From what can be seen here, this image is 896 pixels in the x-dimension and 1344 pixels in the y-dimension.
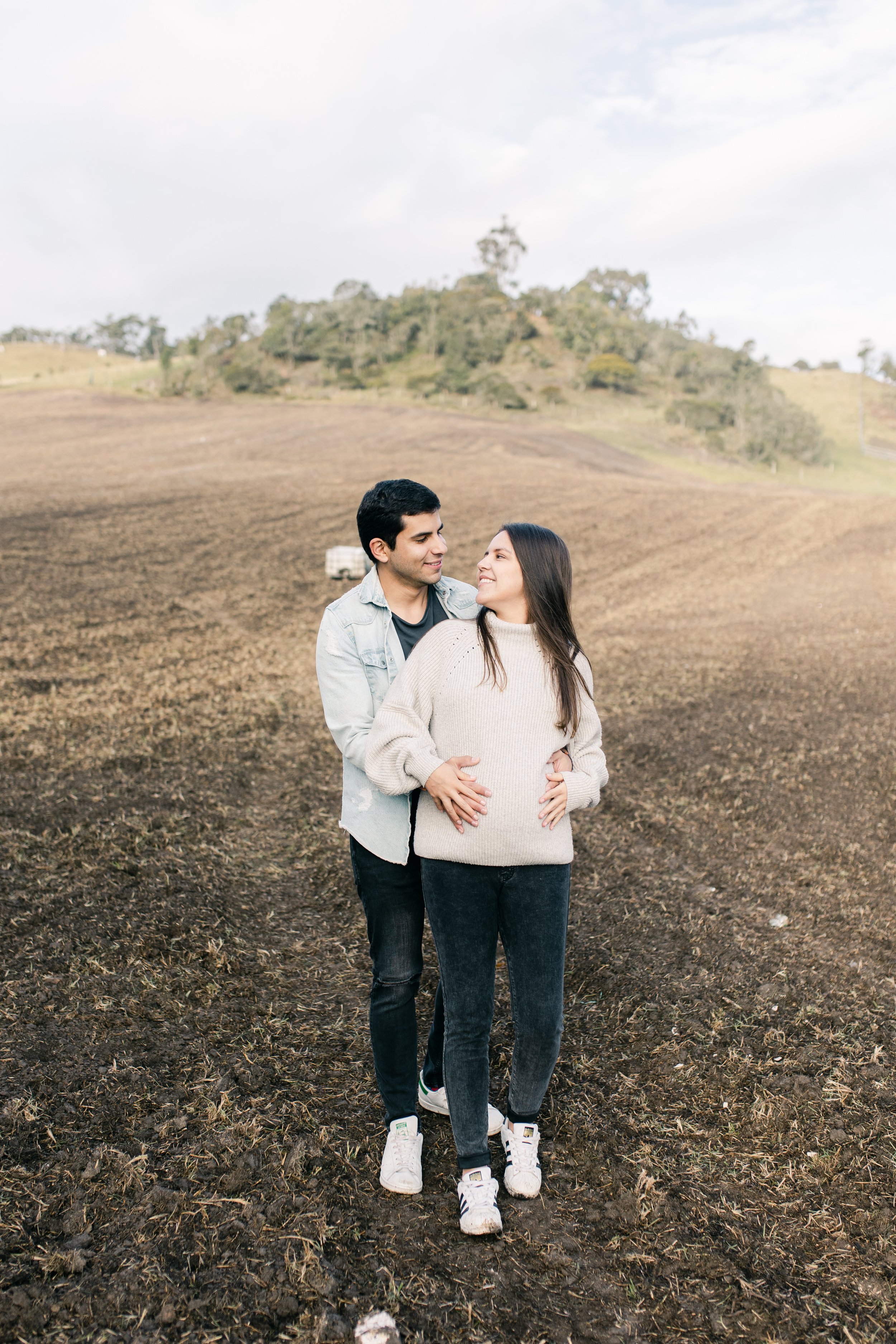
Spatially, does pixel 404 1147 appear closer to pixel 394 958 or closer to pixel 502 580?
pixel 394 958

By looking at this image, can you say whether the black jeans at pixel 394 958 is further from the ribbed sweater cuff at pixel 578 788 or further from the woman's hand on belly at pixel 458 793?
the ribbed sweater cuff at pixel 578 788

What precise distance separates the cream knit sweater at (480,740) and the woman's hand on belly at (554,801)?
0.02 meters

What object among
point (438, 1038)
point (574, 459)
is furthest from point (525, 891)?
point (574, 459)

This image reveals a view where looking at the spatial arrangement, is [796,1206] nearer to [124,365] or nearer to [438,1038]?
[438,1038]

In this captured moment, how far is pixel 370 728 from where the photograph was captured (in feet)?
8.77

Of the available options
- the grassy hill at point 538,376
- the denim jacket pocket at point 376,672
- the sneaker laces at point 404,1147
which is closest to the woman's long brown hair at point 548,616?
the denim jacket pocket at point 376,672

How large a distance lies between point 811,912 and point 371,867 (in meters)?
3.40

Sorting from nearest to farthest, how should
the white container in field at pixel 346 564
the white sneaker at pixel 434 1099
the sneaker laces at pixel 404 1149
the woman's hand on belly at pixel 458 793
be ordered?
the woman's hand on belly at pixel 458 793
the sneaker laces at pixel 404 1149
the white sneaker at pixel 434 1099
the white container in field at pixel 346 564

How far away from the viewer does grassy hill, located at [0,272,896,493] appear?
173ft

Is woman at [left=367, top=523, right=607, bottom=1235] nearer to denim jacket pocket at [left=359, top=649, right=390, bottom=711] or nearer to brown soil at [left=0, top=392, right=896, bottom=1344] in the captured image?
denim jacket pocket at [left=359, top=649, right=390, bottom=711]

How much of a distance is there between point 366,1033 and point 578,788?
76.2 inches

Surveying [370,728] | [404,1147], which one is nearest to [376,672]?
[370,728]

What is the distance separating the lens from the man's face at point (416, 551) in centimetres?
266

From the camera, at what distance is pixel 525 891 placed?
2.52 meters
